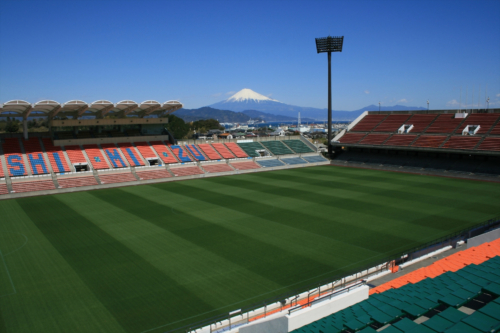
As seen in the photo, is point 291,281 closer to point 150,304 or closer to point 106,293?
point 150,304

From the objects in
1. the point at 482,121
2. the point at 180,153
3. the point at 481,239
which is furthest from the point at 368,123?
the point at 481,239

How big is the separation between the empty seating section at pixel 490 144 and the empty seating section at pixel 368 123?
615 inches

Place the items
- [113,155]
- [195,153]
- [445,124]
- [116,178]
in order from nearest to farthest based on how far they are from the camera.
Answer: [116,178] → [113,155] → [445,124] → [195,153]

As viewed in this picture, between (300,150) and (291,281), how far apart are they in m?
40.2

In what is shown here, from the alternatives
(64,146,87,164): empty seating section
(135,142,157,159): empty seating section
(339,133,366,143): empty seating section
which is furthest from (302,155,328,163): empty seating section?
(64,146,87,164): empty seating section

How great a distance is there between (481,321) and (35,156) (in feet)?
137

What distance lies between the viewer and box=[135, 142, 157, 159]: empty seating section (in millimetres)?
44125

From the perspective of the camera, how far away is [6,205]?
2856 centimetres

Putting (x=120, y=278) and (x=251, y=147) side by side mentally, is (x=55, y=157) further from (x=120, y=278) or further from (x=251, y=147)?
(x=120, y=278)

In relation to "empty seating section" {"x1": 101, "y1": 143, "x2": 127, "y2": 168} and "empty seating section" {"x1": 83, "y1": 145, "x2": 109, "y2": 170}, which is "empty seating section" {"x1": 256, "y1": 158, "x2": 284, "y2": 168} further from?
"empty seating section" {"x1": 83, "y1": 145, "x2": 109, "y2": 170}

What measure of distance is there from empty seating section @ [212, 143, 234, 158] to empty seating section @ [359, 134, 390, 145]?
18.2 meters

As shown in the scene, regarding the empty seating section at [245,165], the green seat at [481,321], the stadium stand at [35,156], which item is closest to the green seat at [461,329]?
the green seat at [481,321]

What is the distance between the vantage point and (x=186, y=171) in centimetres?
4162

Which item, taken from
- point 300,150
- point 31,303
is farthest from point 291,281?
point 300,150
